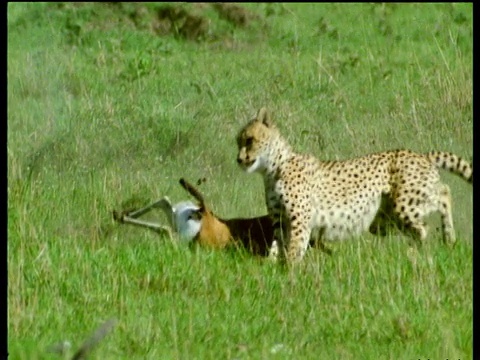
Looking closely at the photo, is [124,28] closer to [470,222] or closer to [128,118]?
[128,118]

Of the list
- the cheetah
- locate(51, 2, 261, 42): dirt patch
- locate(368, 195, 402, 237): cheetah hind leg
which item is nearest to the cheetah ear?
the cheetah

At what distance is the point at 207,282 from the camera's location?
655 cm

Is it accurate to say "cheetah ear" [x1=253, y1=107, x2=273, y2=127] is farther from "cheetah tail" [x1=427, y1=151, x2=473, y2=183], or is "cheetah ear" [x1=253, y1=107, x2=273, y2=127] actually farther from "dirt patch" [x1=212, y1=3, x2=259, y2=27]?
"dirt patch" [x1=212, y1=3, x2=259, y2=27]

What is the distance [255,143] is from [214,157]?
3.64 ft

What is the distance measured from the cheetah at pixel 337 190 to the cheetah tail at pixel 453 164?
0.35 ft

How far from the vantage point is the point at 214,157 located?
28.4 feet

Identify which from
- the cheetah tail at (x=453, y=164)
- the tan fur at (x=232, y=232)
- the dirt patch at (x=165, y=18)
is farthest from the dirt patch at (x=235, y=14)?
the tan fur at (x=232, y=232)

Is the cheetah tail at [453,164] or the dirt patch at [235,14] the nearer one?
the cheetah tail at [453,164]

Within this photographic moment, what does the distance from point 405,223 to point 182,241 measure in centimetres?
120

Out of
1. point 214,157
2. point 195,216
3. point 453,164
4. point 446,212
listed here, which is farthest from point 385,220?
point 214,157

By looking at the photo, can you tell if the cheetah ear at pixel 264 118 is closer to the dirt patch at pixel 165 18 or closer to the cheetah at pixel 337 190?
the cheetah at pixel 337 190

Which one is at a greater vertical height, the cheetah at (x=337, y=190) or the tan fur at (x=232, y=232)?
the cheetah at (x=337, y=190)

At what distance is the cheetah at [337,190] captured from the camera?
24.8 ft
